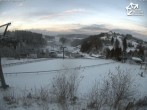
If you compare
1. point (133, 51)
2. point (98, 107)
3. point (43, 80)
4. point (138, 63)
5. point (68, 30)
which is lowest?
point (98, 107)

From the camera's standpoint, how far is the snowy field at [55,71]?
3273 millimetres

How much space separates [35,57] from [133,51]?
1736 mm

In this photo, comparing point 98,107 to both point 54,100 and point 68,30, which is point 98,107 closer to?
point 54,100

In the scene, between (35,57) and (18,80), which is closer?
(35,57)

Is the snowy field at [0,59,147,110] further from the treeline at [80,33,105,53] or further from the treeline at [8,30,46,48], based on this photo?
the treeline at [8,30,46,48]

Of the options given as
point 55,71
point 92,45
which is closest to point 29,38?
point 55,71

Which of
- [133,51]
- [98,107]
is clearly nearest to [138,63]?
[133,51]

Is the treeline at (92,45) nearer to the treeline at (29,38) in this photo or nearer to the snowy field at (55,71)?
the snowy field at (55,71)

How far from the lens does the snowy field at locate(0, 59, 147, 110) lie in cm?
327

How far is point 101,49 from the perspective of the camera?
10.8 ft

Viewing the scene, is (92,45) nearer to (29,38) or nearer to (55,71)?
(55,71)

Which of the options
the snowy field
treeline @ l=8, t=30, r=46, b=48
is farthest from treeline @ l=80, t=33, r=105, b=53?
treeline @ l=8, t=30, r=46, b=48

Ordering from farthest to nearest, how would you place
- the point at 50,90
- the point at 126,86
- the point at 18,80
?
the point at 126,86 → the point at 50,90 → the point at 18,80

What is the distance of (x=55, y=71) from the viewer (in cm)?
366
